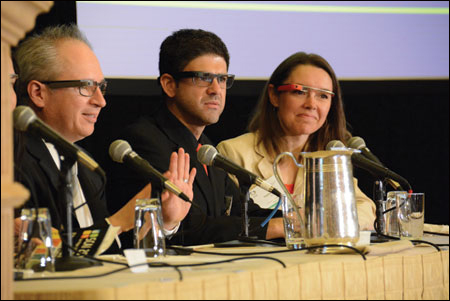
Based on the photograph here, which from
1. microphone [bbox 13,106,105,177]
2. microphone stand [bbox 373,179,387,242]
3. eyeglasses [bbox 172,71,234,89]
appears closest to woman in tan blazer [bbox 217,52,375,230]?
eyeglasses [bbox 172,71,234,89]

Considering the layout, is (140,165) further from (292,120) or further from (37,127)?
(292,120)

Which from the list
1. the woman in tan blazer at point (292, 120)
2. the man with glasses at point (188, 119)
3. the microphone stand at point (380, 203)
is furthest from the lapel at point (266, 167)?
the microphone stand at point (380, 203)

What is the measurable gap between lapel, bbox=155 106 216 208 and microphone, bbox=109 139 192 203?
3.11 ft

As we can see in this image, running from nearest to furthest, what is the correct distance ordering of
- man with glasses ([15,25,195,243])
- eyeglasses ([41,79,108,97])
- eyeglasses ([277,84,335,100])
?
man with glasses ([15,25,195,243]) < eyeglasses ([41,79,108,97]) < eyeglasses ([277,84,335,100])

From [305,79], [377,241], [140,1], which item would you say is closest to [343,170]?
[377,241]

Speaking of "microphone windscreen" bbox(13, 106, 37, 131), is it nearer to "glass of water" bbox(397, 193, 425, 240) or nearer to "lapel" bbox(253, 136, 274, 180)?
"glass of water" bbox(397, 193, 425, 240)

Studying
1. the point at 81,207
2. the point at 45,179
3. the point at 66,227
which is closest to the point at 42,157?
the point at 45,179

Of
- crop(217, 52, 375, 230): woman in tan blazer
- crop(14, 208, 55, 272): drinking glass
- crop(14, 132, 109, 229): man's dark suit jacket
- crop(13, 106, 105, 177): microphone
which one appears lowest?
crop(14, 208, 55, 272): drinking glass

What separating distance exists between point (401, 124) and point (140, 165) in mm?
3342

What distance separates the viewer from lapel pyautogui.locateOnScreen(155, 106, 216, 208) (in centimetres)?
290

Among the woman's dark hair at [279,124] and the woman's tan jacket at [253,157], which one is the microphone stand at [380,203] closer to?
the woman's tan jacket at [253,157]

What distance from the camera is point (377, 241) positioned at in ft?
6.88

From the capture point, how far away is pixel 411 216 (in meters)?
2.22

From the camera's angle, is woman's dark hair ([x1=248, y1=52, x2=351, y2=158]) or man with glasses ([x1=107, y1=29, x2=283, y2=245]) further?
woman's dark hair ([x1=248, y1=52, x2=351, y2=158])
